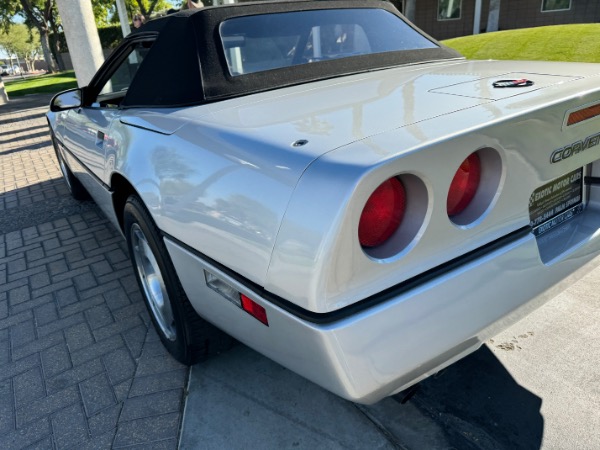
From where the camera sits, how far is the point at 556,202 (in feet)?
5.77

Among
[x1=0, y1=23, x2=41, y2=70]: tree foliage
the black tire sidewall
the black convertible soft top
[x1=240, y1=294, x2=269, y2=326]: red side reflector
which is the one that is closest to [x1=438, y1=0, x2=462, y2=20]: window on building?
the black convertible soft top

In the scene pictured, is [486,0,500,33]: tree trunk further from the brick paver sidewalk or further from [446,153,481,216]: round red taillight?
[446,153,481,216]: round red taillight

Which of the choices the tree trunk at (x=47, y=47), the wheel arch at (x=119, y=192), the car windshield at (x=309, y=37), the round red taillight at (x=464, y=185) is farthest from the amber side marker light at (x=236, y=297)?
the tree trunk at (x=47, y=47)

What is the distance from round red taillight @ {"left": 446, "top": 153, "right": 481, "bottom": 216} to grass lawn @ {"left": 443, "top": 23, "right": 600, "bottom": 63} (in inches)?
235

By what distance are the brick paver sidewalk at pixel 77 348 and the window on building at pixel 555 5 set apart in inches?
628

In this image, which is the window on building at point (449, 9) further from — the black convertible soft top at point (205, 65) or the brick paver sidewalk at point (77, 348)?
the black convertible soft top at point (205, 65)

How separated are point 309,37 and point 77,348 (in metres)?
2.10

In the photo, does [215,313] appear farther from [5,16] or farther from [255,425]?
[5,16]

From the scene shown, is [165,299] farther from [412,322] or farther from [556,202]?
[556,202]

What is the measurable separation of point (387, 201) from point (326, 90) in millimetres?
915

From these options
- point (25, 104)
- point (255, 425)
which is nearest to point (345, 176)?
point (255, 425)

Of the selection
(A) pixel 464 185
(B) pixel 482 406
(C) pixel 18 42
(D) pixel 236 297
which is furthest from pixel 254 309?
(C) pixel 18 42

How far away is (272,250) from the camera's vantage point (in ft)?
4.26

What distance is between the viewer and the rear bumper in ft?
4.07
